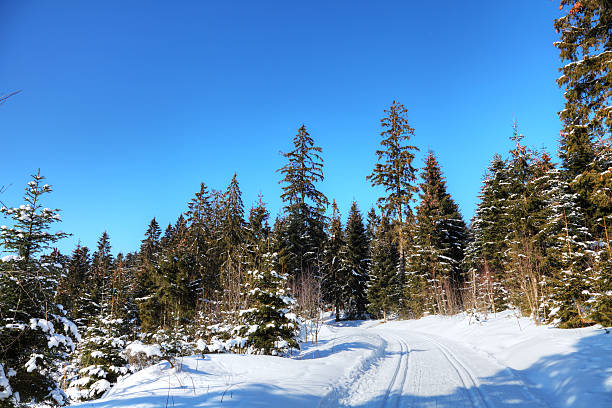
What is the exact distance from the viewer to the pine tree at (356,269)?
36031mm

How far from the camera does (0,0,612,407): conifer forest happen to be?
9.43m

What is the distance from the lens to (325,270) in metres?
37.8

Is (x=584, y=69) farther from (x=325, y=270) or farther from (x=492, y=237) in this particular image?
(x=325, y=270)

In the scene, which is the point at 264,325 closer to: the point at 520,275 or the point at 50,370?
the point at 50,370

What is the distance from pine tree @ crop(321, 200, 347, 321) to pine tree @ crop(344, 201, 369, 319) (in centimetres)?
66

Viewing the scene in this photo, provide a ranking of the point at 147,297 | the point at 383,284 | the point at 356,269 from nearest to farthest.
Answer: the point at 147,297
the point at 383,284
the point at 356,269

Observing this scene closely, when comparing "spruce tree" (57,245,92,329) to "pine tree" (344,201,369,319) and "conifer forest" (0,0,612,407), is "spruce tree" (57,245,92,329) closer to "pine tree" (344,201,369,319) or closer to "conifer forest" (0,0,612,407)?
"conifer forest" (0,0,612,407)

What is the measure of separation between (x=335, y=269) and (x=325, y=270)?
1342 millimetres

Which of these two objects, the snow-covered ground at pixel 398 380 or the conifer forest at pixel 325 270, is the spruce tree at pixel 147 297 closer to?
the conifer forest at pixel 325 270

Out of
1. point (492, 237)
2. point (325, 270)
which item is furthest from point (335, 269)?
point (492, 237)

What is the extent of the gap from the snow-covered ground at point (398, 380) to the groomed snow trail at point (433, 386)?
2 cm

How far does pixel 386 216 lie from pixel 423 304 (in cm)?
983

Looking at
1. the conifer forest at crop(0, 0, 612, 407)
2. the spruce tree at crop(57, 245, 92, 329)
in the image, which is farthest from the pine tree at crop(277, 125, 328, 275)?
the spruce tree at crop(57, 245, 92, 329)

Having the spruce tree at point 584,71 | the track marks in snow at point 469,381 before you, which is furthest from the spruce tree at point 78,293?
the spruce tree at point 584,71
